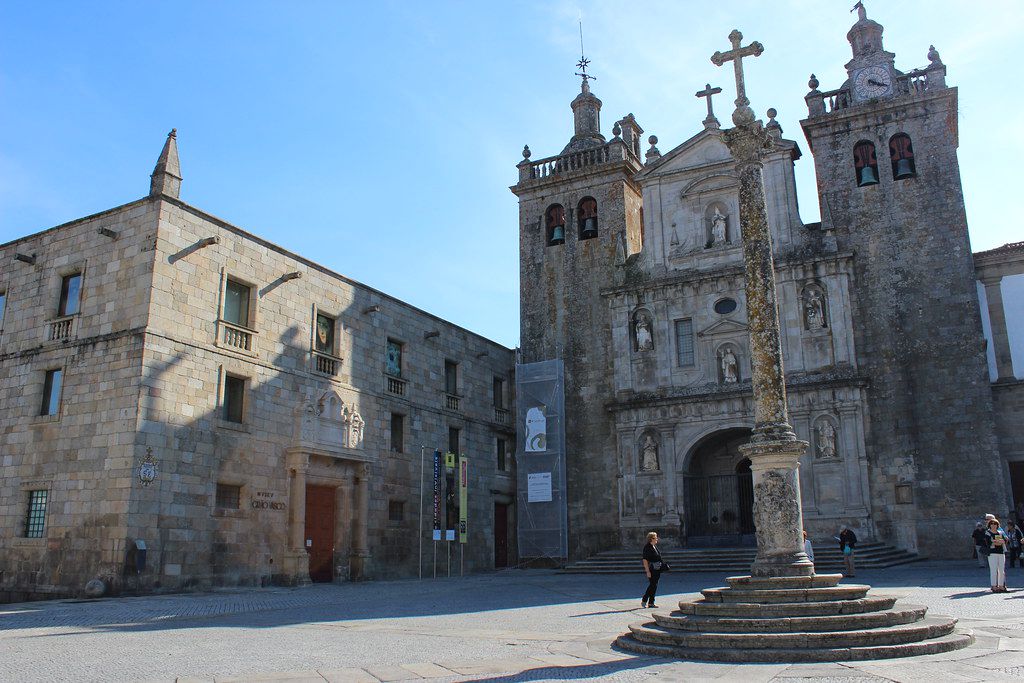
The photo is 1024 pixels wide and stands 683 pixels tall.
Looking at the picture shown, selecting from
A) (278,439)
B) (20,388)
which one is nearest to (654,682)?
(278,439)

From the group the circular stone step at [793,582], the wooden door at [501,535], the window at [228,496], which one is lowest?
the circular stone step at [793,582]

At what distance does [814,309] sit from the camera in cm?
2659

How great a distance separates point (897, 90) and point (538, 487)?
17494 millimetres

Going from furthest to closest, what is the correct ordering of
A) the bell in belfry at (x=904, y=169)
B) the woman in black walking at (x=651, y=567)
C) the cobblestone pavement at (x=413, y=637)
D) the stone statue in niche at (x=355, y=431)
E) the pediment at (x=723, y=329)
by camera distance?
1. the pediment at (x=723, y=329)
2. the bell in belfry at (x=904, y=169)
3. the stone statue in niche at (x=355, y=431)
4. the woman in black walking at (x=651, y=567)
5. the cobblestone pavement at (x=413, y=637)

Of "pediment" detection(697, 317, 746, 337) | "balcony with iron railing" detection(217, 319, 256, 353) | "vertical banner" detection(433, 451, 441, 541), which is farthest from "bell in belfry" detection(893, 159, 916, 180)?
"balcony with iron railing" detection(217, 319, 256, 353)

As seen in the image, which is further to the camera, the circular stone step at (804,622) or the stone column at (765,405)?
the stone column at (765,405)

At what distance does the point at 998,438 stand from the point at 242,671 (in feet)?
76.0

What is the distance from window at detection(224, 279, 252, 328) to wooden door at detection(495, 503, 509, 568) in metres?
12.4

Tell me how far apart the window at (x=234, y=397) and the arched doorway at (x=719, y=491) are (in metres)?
13.8

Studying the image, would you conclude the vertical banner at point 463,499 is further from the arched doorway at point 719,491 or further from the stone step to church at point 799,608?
the stone step to church at point 799,608

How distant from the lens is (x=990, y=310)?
1039 inches

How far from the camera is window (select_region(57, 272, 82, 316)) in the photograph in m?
21.2

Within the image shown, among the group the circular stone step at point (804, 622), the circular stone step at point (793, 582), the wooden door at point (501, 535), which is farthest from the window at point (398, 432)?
the circular stone step at point (804, 622)

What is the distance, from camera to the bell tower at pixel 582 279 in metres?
29.5
